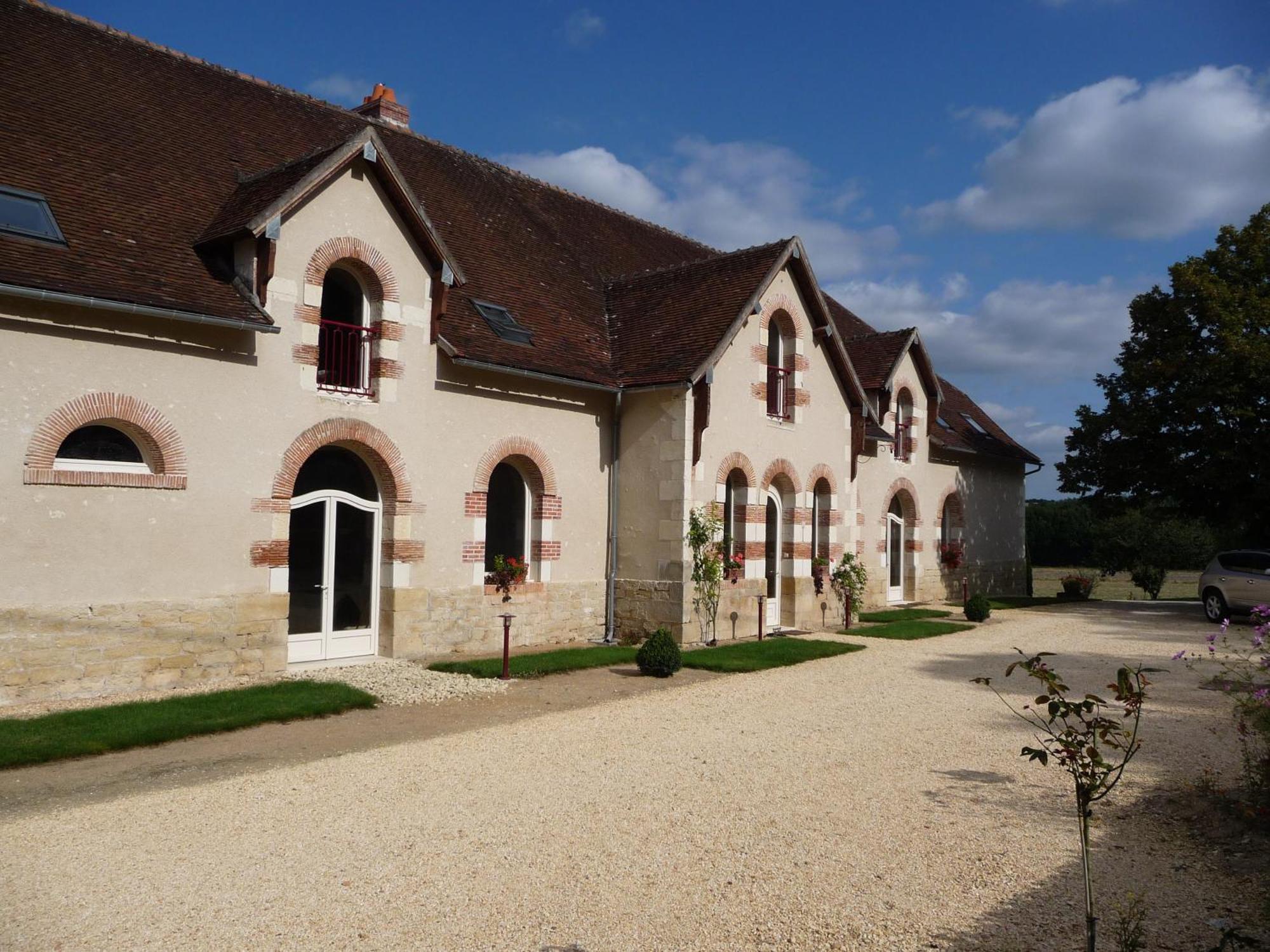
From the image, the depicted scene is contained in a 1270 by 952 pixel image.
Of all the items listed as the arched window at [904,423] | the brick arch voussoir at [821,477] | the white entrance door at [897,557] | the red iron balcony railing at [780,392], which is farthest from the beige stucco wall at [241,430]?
the white entrance door at [897,557]

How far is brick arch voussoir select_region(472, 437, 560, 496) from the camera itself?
12047mm

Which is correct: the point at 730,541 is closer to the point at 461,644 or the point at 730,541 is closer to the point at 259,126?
the point at 461,644

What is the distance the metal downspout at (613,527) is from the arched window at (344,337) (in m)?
3.99

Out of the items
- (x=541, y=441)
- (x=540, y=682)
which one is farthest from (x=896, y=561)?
(x=540, y=682)

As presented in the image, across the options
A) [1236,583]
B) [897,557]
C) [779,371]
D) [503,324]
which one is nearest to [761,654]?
[779,371]

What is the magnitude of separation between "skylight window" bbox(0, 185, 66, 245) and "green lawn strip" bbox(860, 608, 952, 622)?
550 inches

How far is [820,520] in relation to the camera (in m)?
16.3

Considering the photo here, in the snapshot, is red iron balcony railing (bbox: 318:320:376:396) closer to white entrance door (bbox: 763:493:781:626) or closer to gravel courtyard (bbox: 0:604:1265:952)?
gravel courtyard (bbox: 0:604:1265:952)

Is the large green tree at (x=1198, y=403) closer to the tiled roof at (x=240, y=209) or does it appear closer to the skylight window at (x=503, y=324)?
the tiled roof at (x=240, y=209)

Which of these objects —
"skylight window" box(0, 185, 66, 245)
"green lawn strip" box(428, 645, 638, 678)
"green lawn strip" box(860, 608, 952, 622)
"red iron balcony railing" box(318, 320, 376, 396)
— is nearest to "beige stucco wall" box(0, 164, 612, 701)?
"red iron balcony railing" box(318, 320, 376, 396)

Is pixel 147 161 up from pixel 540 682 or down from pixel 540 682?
up

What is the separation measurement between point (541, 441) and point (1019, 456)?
1624cm

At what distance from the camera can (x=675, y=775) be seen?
21.9 ft

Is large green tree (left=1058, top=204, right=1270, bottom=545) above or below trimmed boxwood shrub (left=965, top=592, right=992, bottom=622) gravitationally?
above
